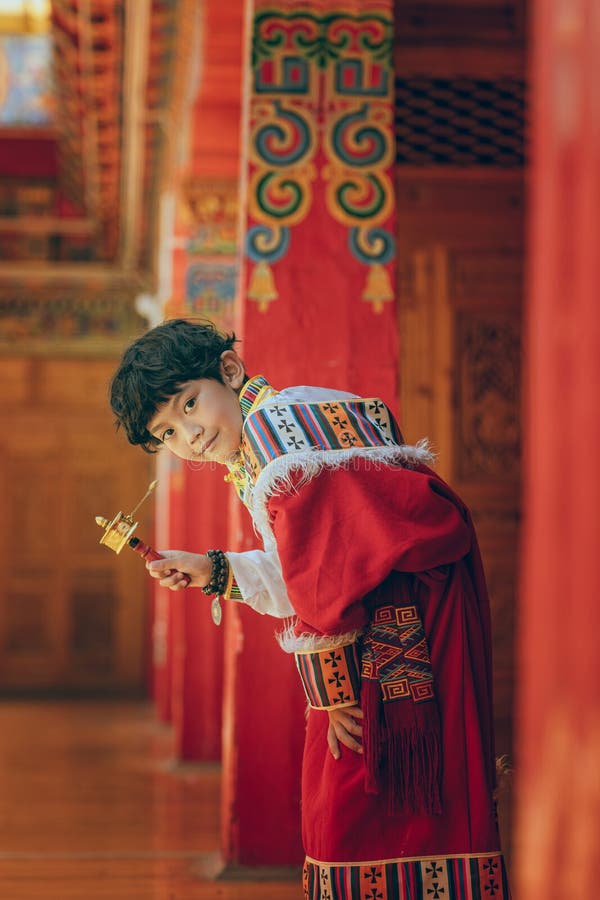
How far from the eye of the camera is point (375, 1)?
3.02 metres

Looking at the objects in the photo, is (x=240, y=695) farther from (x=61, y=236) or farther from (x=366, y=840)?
(x=61, y=236)

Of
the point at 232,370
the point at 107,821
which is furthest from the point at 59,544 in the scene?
the point at 232,370

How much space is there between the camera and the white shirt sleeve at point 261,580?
71.6 inches

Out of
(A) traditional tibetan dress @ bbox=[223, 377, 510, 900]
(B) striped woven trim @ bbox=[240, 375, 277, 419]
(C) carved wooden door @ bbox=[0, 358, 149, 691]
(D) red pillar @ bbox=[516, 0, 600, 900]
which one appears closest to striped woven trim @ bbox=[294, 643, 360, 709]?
(A) traditional tibetan dress @ bbox=[223, 377, 510, 900]

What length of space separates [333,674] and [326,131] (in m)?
1.77

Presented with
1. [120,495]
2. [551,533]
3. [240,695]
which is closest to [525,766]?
[551,533]

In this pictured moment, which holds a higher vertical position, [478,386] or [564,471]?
[564,471]

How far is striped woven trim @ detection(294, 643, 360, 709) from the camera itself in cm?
166

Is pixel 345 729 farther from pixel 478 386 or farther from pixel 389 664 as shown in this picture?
pixel 478 386

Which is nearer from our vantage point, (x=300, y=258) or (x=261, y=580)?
(x=261, y=580)

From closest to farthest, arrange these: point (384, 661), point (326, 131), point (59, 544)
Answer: point (384, 661) → point (326, 131) → point (59, 544)

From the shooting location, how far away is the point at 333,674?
167 centimetres

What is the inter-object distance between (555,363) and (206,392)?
113 cm

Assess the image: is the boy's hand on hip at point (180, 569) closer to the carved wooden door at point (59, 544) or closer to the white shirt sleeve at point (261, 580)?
the white shirt sleeve at point (261, 580)
